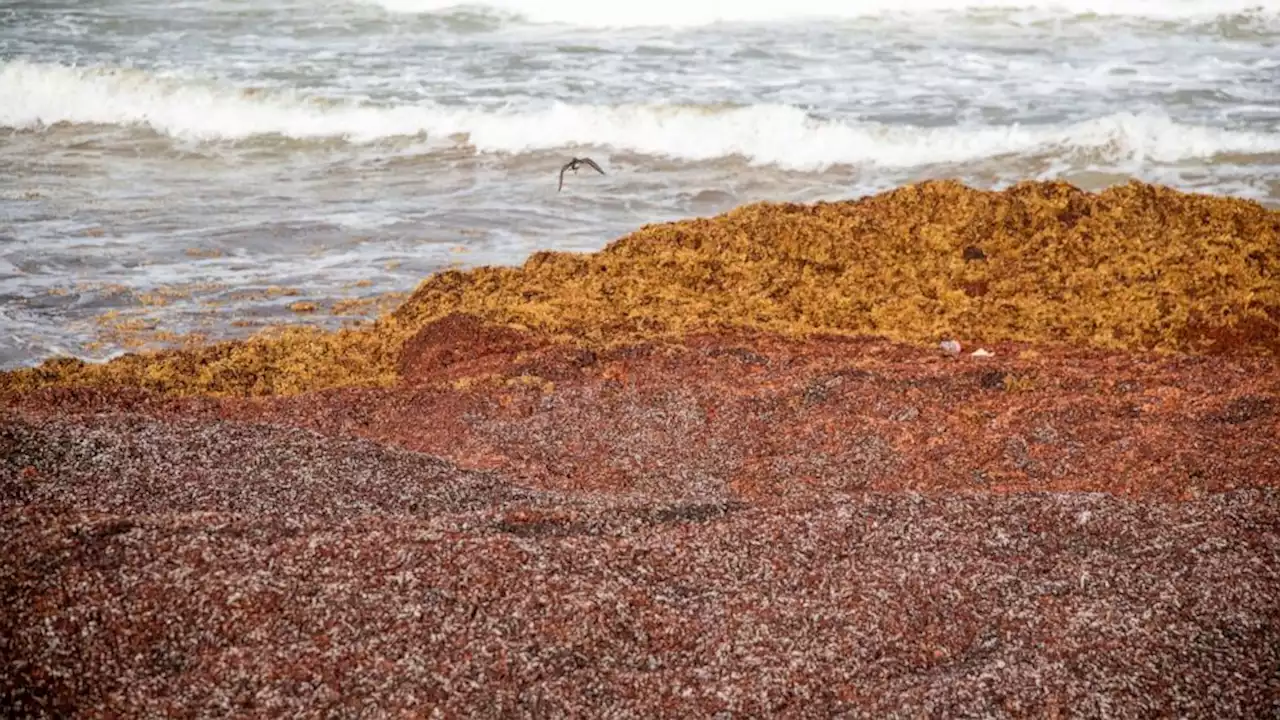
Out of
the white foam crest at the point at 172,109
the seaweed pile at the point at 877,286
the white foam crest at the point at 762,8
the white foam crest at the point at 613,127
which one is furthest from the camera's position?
the white foam crest at the point at 762,8

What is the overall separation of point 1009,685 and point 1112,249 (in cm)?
423

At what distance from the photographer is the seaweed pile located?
5.77 metres

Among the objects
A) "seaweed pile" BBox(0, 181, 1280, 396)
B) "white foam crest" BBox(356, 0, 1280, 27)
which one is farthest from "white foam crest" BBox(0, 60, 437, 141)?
"seaweed pile" BBox(0, 181, 1280, 396)

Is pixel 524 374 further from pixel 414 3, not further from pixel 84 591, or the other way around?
pixel 414 3

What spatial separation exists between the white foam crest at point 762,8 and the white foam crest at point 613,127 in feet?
17.3

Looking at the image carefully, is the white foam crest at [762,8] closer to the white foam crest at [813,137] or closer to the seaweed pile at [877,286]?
the white foam crest at [813,137]

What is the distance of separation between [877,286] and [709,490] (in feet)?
8.16

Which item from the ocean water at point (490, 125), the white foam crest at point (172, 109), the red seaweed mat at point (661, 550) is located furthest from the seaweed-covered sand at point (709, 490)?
the white foam crest at point (172, 109)

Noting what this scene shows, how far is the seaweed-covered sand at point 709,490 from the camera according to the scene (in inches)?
115

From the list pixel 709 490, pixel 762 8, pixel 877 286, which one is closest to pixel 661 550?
pixel 709 490

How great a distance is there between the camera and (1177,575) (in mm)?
3334

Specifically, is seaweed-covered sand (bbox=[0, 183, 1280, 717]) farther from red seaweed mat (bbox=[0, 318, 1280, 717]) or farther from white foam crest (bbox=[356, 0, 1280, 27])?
white foam crest (bbox=[356, 0, 1280, 27])

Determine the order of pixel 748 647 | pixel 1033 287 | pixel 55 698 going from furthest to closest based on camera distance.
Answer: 1. pixel 1033 287
2. pixel 748 647
3. pixel 55 698

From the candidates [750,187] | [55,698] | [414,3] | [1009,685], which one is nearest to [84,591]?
[55,698]
